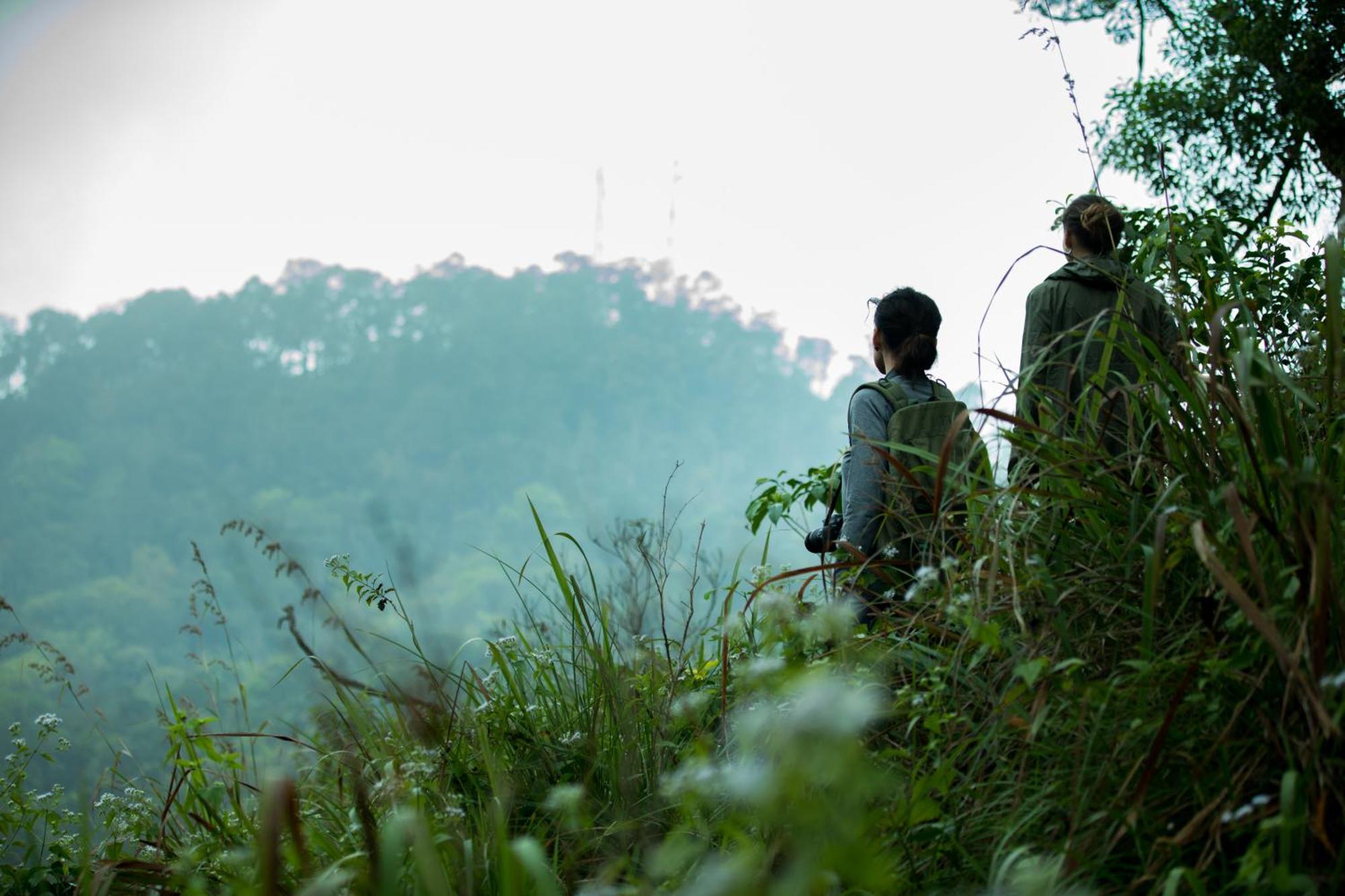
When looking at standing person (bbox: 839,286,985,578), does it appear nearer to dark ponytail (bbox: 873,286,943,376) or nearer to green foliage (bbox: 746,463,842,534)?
dark ponytail (bbox: 873,286,943,376)

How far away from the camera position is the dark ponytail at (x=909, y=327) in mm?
3186

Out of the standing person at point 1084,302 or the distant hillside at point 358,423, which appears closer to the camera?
the standing person at point 1084,302

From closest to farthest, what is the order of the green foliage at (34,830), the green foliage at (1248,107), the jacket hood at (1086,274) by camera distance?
the green foliage at (34,830) → the jacket hood at (1086,274) → the green foliage at (1248,107)

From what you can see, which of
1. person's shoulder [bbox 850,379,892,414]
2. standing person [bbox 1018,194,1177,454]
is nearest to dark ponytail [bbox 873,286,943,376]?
A: person's shoulder [bbox 850,379,892,414]

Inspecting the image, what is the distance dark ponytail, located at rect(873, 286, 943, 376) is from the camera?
3.19 metres

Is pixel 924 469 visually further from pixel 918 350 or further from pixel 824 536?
pixel 918 350

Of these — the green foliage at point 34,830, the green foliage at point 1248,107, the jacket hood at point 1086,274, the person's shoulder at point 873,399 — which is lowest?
the green foliage at point 34,830

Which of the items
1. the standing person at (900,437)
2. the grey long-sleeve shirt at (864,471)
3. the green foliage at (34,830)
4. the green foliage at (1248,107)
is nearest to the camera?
the standing person at (900,437)

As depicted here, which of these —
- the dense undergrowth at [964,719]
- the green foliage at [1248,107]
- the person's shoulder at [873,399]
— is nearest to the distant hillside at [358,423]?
the green foliage at [1248,107]

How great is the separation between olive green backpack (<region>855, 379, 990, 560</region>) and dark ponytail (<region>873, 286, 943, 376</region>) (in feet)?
0.30

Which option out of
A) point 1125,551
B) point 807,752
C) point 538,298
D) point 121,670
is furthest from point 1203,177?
point 538,298

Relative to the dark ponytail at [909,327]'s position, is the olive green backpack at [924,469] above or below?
below

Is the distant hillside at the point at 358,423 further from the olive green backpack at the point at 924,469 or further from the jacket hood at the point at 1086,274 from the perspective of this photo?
the olive green backpack at the point at 924,469

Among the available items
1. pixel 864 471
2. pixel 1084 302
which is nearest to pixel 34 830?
pixel 864 471
